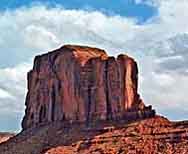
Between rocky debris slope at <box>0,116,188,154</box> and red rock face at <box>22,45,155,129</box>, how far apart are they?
Result: 3.89m

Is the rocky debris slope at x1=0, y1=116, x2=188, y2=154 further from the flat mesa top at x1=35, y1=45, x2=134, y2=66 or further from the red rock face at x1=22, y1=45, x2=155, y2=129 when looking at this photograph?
the flat mesa top at x1=35, y1=45, x2=134, y2=66

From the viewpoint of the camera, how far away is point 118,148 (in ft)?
A: 525

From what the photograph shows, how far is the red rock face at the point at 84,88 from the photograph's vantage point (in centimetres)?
18088

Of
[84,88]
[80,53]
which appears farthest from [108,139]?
[80,53]

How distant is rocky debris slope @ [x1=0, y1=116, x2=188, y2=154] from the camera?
157m

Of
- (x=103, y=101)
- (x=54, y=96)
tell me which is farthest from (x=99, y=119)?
(x=54, y=96)

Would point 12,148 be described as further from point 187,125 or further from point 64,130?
point 187,125

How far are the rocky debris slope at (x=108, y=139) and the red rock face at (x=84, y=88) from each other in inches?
153

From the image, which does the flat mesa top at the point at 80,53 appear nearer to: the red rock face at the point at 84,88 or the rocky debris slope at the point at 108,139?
the red rock face at the point at 84,88

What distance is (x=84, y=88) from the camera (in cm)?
18588

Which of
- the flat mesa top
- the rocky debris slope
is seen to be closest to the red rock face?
the flat mesa top

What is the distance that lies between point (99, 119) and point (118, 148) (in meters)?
21.2

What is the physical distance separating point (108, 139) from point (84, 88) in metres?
23.6

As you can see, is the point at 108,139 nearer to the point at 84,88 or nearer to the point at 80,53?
the point at 84,88
